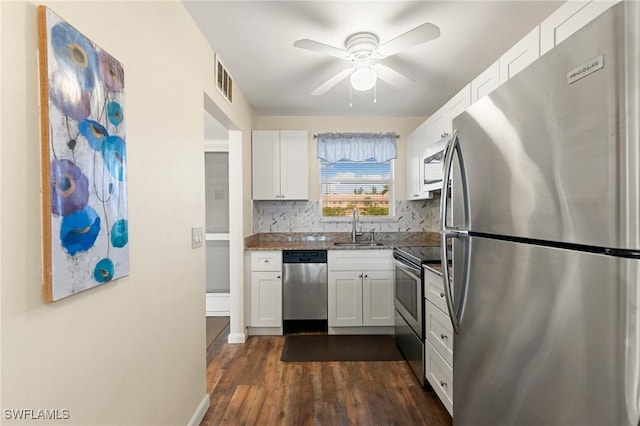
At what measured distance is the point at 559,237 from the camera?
742 millimetres

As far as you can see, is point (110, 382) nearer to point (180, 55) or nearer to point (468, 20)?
point (180, 55)

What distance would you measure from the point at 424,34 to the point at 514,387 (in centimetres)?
170

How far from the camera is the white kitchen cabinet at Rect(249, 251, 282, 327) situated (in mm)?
3137

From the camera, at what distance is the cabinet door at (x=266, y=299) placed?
314 cm

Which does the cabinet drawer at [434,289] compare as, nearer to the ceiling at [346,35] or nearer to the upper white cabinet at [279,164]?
the ceiling at [346,35]

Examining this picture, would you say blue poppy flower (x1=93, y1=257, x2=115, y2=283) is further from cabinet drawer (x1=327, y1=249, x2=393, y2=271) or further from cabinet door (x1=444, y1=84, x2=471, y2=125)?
cabinet drawer (x1=327, y1=249, x2=393, y2=271)

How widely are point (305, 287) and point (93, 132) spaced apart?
2530 millimetres

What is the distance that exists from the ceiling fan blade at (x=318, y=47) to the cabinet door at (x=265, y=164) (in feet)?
5.51

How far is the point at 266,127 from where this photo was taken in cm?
373

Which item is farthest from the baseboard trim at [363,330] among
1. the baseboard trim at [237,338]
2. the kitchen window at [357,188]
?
the kitchen window at [357,188]

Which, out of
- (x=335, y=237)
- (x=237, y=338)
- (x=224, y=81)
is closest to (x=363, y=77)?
(x=224, y=81)

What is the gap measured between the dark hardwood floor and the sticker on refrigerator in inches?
76.8

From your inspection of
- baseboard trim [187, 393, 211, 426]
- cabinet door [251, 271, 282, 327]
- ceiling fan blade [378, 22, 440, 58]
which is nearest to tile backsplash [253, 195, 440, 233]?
cabinet door [251, 271, 282, 327]

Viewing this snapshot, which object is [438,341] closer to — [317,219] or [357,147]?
[317,219]
